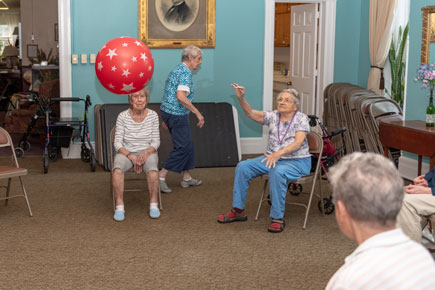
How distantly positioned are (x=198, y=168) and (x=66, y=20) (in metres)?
2.44

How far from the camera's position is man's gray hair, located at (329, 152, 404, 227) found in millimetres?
1602

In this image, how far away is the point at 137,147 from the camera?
16.8 feet

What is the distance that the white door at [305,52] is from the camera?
8.37 meters

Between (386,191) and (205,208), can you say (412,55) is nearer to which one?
(205,208)

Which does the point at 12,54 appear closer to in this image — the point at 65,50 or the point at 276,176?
the point at 65,50

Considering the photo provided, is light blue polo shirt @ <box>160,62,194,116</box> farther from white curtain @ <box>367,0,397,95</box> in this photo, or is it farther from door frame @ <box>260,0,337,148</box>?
white curtain @ <box>367,0,397,95</box>

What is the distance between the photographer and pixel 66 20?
24.1 feet

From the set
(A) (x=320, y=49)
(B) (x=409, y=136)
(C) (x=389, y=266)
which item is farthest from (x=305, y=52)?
(C) (x=389, y=266)

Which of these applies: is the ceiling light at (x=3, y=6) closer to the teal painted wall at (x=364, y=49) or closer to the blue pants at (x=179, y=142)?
the teal painted wall at (x=364, y=49)

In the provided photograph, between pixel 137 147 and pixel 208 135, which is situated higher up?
pixel 137 147

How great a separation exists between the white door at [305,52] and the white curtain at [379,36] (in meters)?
0.86

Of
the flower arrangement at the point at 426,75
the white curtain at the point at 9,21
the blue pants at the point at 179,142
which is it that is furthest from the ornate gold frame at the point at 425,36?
the white curtain at the point at 9,21

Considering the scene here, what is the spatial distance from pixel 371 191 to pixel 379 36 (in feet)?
20.9

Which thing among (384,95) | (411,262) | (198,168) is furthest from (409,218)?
(384,95)
